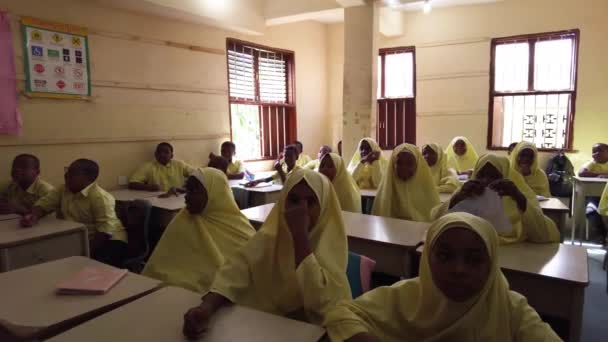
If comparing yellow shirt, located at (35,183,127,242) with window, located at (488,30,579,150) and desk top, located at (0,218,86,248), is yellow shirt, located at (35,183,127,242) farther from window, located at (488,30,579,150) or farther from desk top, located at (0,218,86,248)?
window, located at (488,30,579,150)

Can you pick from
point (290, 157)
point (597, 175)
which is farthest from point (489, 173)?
point (597, 175)

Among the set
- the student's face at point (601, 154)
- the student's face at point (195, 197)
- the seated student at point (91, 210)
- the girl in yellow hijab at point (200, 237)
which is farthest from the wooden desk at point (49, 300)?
the student's face at point (601, 154)

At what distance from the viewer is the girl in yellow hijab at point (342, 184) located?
3.47m

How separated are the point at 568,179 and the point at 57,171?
648 centimetres

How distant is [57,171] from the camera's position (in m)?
4.25

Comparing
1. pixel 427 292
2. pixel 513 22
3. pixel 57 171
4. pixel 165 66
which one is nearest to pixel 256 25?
pixel 165 66

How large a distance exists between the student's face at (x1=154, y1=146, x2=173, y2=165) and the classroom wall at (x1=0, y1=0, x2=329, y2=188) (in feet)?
0.79

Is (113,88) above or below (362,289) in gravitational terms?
above

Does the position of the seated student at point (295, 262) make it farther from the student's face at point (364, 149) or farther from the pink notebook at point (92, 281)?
the student's face at point (364, 149)

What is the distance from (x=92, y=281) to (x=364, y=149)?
12.5ft

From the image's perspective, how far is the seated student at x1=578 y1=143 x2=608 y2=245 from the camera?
460cm

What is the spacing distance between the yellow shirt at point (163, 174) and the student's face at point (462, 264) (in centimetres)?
414

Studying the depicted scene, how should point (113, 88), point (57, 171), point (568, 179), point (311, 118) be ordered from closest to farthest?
point (57, 171)
point (113, 88)
point (568, 179)
point (311, 118)

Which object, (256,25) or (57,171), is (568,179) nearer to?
(256,25)
